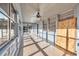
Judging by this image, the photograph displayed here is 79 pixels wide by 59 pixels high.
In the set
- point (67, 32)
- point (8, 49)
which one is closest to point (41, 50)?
point (67, 32)

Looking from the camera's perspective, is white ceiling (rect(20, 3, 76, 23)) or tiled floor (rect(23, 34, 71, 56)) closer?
white ceiling (rect(20, 3, 76, 23))

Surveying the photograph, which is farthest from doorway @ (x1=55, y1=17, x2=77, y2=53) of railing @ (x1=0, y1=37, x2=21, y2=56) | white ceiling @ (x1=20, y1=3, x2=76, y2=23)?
railing @ (x1=0, y1=37, x2=21, y2=56)

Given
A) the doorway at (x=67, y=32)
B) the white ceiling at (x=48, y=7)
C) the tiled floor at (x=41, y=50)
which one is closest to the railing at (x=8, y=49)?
the tiled floor at (x=41, y=50)

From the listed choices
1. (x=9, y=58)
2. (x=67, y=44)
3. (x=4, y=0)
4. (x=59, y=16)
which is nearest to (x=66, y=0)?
(x=4, y=0)

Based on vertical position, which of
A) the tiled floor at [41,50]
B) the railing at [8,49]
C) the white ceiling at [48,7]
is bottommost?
the tiled floor at [41,50]

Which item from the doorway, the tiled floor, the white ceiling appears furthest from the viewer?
the doorway

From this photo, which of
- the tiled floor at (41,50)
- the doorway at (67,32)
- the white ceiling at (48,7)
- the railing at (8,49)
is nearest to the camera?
the railing at (8,49)

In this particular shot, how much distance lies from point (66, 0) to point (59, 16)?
5865 mm

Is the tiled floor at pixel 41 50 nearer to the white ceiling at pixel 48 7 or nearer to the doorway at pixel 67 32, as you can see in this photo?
the doorway at pixel 67 32

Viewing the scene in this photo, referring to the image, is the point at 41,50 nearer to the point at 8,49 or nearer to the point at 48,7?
the point at 48,7

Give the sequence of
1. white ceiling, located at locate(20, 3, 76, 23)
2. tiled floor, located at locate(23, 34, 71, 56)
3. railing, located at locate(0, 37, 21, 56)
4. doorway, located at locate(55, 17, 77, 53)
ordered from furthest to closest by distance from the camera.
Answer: doorway, located at locate(55, 17, 77, 53)
tiled floor, located at locate(23, 34, 71, 56)
white ceiling, located at locate(20, 3, 76, 23)
railing, located at locate(0, 37, 21, 56)

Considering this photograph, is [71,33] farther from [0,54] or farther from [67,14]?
[0,54]

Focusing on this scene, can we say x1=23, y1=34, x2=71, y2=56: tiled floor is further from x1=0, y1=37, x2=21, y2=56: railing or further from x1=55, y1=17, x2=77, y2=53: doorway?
x1=0, y1=37, x2=21, y2=56: railing

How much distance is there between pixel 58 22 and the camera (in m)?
7.98
